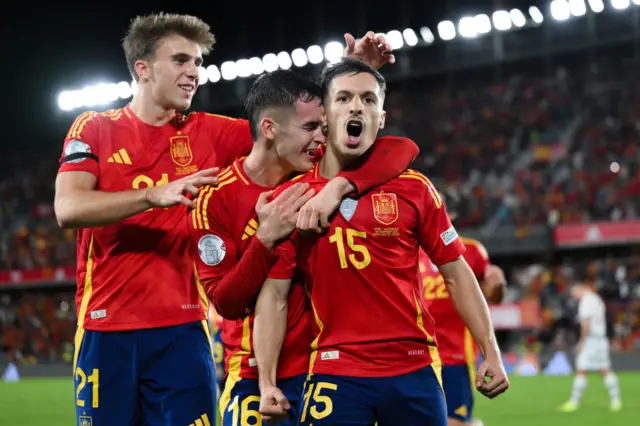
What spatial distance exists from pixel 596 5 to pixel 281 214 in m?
24.2

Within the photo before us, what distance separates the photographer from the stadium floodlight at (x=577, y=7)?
25.6 metres

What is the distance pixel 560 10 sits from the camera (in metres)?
26.0

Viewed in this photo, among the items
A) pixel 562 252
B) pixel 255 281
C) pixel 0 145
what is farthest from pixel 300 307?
pixel 0 145

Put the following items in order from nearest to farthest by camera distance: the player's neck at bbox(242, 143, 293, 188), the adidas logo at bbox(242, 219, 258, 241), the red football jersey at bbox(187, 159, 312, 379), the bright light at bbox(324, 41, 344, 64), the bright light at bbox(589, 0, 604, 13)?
the red football jersey at bbox(187, 159, 312, 379), the adidas logo at bbox(242, 219, 258, 241), the player's neck at bbox(242, 143, 293, 188), the bright light at bbox(589, 0, 604, 13), the bright light at bbox(324, 41, 344, 64)

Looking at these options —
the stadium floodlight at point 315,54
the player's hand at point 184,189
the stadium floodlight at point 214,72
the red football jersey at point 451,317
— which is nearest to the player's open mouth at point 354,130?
the player's hand at point 184,189

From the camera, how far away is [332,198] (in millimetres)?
3611

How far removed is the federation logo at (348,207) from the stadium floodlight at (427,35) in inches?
1014

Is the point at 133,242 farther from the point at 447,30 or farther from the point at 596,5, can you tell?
the point at 447,30

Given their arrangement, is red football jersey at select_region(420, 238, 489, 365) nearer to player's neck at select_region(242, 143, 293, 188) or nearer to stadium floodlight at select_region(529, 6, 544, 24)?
player's neck at select_region(242, 143, 293, 188)

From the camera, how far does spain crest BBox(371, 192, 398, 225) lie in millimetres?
3633

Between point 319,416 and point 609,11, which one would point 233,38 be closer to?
point 609,11

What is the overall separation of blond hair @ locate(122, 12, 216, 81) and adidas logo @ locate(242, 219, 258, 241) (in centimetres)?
109

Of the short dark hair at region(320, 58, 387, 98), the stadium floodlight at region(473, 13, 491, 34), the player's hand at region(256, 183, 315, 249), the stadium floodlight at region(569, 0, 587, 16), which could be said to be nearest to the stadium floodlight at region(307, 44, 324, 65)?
the stadium floodlight at region(473, 13, 491, 34)

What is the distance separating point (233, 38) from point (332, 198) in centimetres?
2762
